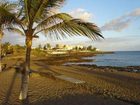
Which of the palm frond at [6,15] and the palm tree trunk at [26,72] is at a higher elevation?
the palm frond at [6,15]

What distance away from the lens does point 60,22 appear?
26.6 ft

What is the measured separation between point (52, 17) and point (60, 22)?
48cm

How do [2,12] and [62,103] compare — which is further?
[62,103]

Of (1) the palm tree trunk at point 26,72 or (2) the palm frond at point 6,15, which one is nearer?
(2) the palm frond at point 6,15

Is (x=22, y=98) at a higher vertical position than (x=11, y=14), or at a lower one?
lower

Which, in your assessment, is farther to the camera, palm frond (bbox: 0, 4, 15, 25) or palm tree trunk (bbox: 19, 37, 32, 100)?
palm tree trunk (bbox: 19, 37, 32, 100)

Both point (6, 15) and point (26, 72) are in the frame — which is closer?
point (6, 15)

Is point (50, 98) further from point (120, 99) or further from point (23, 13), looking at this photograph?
point (23, 13)

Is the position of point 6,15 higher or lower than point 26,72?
higher

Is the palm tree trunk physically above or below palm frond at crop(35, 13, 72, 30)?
below

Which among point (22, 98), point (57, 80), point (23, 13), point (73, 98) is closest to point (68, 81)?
point (57, 80)

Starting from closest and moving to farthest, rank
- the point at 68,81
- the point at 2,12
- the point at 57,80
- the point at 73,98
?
the point at 2,12, the point at 73,98, the point at 68,81, the point at 57,80

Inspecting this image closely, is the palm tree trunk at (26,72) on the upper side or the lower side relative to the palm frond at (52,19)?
lower

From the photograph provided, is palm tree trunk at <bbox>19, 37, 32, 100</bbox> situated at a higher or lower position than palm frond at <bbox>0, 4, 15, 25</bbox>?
lower
